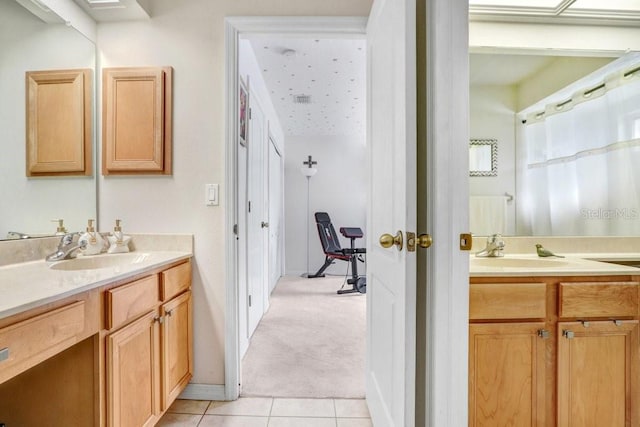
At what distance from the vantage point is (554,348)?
46.5 inches

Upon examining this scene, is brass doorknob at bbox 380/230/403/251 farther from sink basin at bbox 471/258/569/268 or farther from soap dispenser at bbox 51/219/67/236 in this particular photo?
soap dispenser at bbox 51/219/67/236

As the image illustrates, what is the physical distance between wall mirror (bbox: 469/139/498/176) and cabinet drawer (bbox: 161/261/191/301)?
170 cm

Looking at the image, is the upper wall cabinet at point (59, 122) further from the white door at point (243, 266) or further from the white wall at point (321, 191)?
the white wall at point (321, 191)

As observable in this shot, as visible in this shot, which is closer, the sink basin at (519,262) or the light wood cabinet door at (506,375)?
the light wood cabinet door at (506,375)

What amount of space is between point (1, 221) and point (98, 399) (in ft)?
2.70

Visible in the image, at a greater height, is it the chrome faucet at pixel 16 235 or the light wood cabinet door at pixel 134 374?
the chrome faucet at pixel 16 235

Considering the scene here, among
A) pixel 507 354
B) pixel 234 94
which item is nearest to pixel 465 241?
pixel 507 354

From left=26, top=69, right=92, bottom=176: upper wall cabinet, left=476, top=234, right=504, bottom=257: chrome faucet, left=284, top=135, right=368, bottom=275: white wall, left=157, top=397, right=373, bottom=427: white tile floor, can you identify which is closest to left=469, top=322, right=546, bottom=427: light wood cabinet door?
left=476, top=234, right=504, bottom=257: chrome faucet

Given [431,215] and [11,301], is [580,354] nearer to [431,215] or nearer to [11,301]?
[431,215]

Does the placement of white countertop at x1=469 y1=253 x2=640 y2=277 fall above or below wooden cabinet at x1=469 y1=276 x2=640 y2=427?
above

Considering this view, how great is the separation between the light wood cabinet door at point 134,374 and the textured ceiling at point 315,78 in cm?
173

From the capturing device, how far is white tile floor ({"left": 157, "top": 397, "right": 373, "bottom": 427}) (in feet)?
5.01

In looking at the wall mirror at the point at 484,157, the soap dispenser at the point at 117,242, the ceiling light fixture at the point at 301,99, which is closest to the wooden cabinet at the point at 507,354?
the wall mirror at the point at 484,157

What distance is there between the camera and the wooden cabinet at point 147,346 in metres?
1.09
